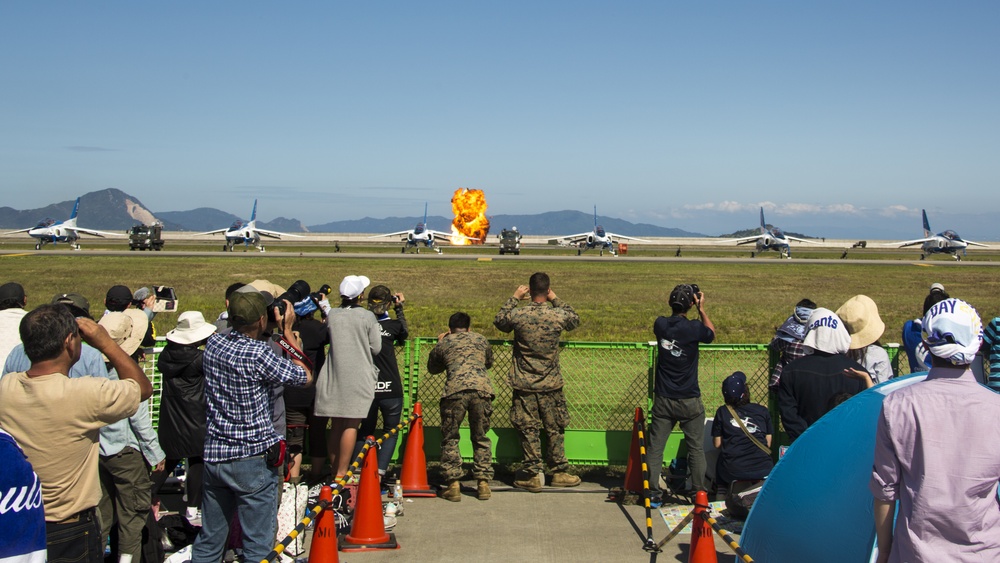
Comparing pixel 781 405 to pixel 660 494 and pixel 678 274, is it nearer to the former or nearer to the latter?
pixel 660 494

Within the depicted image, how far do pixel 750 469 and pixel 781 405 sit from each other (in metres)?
0.68

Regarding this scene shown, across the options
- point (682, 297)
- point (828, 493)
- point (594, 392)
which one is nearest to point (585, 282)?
point (594, 392)

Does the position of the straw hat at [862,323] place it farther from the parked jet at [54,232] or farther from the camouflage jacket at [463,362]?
the parked jet at [54,232]

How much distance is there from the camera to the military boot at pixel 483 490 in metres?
7.06

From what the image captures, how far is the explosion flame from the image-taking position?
96.1 m

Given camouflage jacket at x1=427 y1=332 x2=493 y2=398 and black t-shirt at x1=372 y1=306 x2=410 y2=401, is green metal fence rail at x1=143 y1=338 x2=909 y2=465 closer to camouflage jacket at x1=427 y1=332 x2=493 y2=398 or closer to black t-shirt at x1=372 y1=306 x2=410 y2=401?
black t-shirt at x1=372 y1=306 x2=410 y2=401

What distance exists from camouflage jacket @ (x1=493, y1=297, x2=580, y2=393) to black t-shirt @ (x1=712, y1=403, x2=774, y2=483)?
62.5 inches

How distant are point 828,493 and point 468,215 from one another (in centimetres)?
9492

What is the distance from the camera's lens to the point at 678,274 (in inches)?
1555

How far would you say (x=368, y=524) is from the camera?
5.99 meters

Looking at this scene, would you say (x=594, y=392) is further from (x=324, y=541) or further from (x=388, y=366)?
(x=324, y=541)

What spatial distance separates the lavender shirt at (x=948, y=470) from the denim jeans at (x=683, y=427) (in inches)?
153

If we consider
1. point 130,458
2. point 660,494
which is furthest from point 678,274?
point 130,458

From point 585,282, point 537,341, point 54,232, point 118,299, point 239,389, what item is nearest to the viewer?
point 239,389
